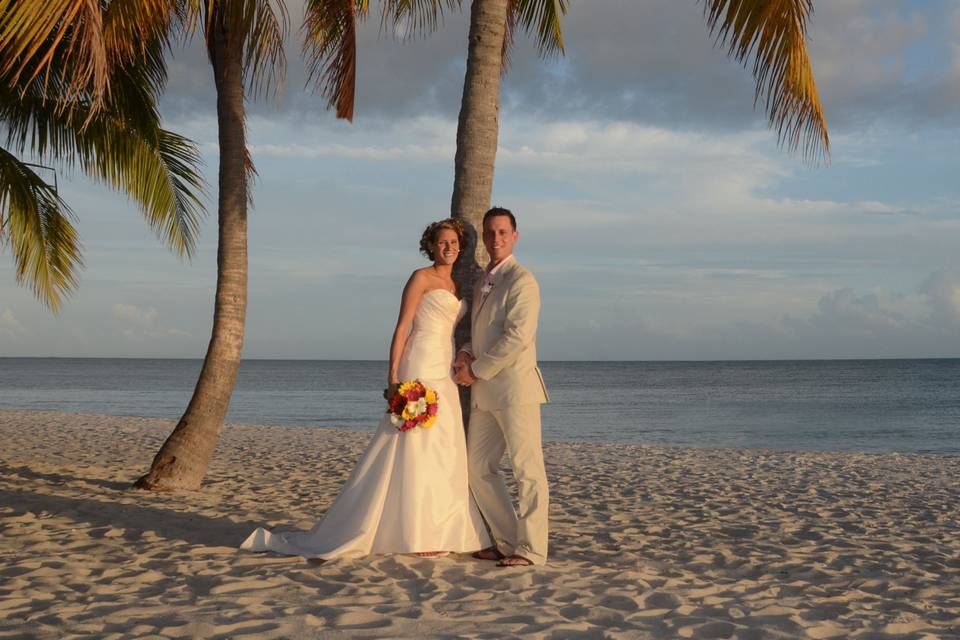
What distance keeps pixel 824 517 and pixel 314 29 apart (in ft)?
21.6

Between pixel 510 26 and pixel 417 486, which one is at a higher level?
pixel 510 26

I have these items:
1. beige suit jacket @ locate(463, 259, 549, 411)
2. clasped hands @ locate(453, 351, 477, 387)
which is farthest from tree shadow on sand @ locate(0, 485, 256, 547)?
beige suit jacket @ locate(463, 259, 549, 411)

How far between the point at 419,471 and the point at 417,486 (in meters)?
0.09

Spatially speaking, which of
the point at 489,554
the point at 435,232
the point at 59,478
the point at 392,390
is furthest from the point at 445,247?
the point at 59,478

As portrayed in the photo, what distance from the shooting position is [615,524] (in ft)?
24.1

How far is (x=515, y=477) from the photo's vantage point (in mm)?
5387

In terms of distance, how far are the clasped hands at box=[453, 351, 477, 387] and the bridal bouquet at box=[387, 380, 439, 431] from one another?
206mm

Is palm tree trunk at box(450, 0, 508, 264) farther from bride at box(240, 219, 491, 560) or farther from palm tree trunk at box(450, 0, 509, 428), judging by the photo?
bride at box(240, 219, 491, 560)

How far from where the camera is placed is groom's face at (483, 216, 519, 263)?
17.8 ft

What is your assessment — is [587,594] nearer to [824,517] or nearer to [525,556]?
[525,556]

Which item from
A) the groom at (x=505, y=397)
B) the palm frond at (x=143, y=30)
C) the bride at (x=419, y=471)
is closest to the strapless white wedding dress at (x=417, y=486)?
the bride at (x=419, y=471)

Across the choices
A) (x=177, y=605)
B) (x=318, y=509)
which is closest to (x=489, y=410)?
(x=177, y=605)

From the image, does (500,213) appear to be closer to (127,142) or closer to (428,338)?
(428,338)

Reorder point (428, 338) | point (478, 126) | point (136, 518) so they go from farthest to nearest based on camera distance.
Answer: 1. point (136, 518)
2. point (478, 126)
3. point (428, 338)
